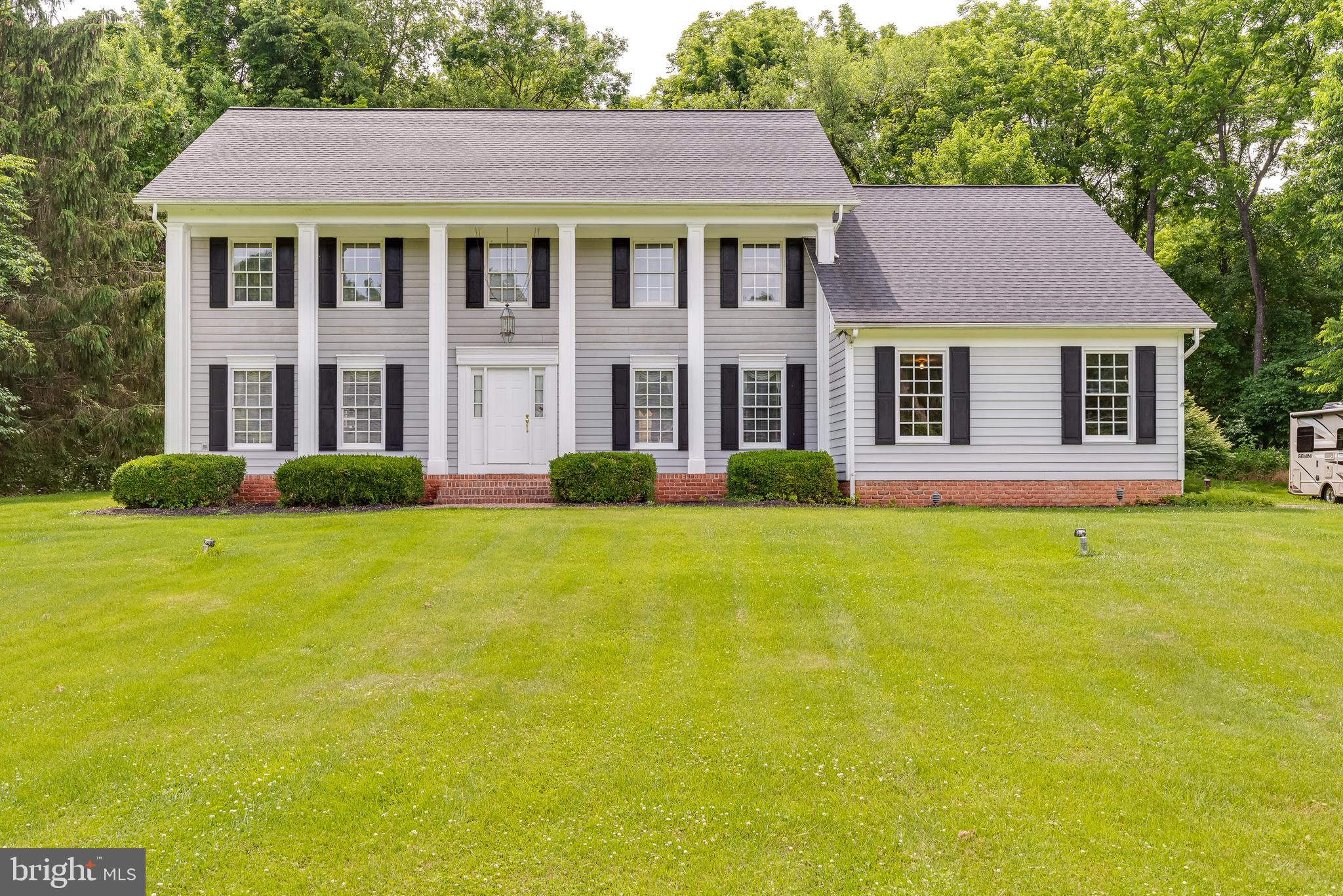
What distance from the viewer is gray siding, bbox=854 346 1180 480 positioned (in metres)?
16.7

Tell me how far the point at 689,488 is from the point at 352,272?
821 cm

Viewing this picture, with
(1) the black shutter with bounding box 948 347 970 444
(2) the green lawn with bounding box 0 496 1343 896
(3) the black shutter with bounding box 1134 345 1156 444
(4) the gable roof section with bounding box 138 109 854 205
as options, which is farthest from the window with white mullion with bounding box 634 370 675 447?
(3) the black shutter with bounding box 1134 345 1156 444

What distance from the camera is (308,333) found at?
1784 centimetres

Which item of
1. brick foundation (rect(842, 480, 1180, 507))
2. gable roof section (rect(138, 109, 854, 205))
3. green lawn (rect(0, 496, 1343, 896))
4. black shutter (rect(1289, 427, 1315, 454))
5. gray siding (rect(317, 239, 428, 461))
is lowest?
green lawn (rect(0, 496, 1343, 896))

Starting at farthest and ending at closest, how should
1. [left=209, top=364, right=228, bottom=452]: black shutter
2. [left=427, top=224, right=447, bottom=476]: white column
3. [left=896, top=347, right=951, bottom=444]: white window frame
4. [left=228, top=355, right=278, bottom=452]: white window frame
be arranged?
[left=228, top=355, right=278, bottom=452]: white window frame < [left=209, top=364, right=228, bottom=452]: black shutter < [left=427, top=224, right=447, bottom=476]: white column < [left=896, top=347, right=951, bottom=444]: white window frame

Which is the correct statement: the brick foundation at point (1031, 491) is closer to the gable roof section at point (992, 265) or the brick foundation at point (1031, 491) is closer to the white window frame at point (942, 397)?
the white window frame at point (942, 397)

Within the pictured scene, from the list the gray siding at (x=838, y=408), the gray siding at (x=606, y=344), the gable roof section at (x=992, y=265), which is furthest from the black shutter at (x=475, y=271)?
the gray siding at (x=838, y=408)

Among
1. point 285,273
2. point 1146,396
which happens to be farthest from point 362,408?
point 1146,396

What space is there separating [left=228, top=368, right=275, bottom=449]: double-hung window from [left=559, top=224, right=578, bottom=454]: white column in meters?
5.80

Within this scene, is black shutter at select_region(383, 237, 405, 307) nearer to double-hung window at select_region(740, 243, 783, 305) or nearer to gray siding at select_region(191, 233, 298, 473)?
gray siding at select_region(191, 233, 298, 473)

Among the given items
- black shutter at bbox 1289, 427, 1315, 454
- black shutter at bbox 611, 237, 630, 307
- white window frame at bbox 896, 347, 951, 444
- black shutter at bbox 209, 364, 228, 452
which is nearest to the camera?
white window frame at bbox 896, 347, 951, 444

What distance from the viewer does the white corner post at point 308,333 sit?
17672 mm

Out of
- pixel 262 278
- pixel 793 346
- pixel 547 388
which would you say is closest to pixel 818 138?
pixel 793 346

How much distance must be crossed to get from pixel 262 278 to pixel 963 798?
697 inches
